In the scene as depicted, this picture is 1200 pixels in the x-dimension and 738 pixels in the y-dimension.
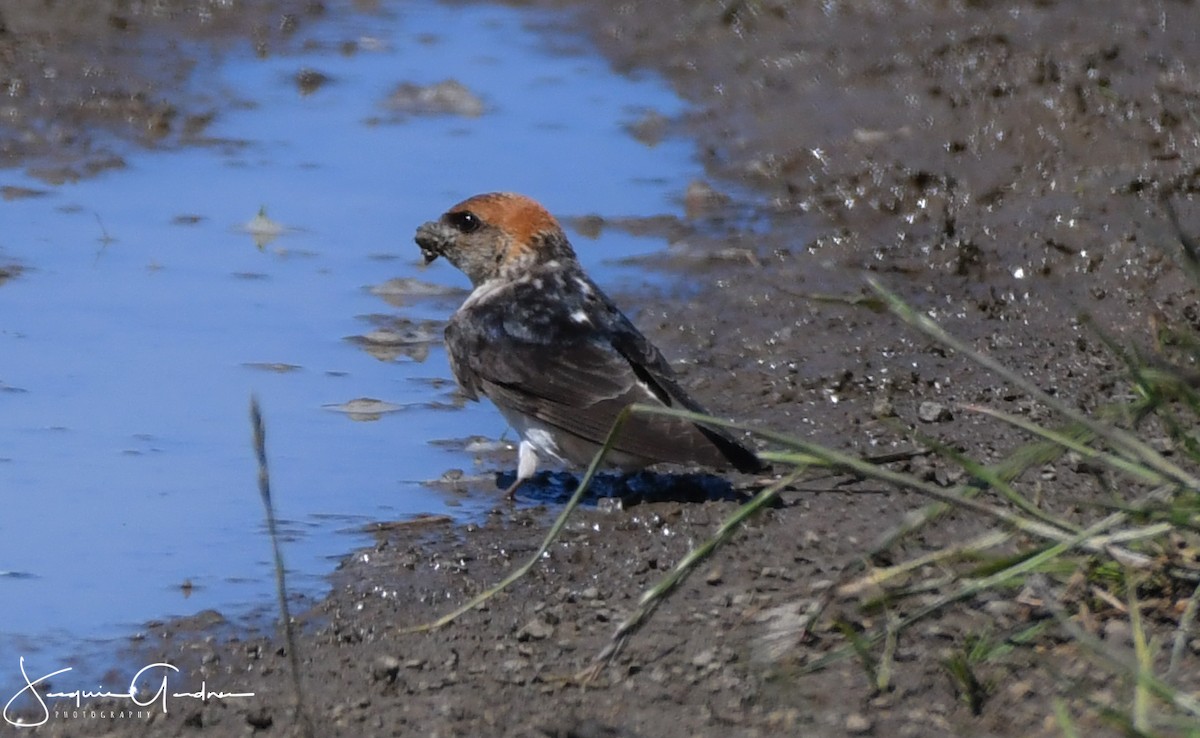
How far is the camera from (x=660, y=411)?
3639 millimetres

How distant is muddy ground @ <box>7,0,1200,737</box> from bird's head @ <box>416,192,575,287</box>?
0.79m

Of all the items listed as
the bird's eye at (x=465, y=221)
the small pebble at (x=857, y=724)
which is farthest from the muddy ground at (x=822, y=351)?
the bird's eye at (x=465, y=221)

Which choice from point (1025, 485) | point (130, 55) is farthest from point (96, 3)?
point (1025, 485)

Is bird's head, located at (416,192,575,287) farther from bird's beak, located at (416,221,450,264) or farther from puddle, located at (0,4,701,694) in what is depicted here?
puddle, located at (0,4,701,694)

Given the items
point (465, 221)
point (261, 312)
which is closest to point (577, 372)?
point (465, 221)

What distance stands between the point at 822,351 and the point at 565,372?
1635 mm

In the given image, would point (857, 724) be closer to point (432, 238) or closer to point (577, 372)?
point (577, 372)

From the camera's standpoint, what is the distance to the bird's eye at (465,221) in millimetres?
7258

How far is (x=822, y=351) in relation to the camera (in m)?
7.48

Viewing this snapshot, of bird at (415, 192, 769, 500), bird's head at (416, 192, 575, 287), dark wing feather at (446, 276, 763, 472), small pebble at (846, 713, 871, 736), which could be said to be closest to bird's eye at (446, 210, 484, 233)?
bird's head at (416, 192, 575, 287)

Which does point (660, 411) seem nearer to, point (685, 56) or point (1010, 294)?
point (1010, 294)

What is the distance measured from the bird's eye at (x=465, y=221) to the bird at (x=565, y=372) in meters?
0.14

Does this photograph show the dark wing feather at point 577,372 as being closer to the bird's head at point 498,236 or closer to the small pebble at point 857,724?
the bird's head at point 498,236

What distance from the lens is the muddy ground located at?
160 inches
